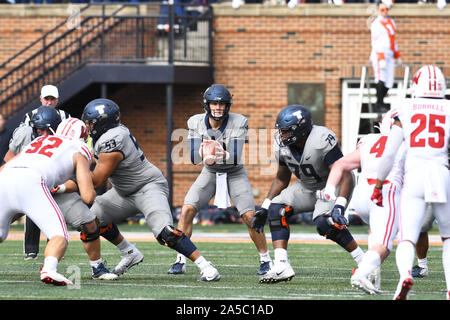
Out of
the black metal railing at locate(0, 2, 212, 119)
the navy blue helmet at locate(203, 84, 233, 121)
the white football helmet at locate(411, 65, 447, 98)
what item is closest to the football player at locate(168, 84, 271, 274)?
the navy blue helmet at locate(203, 84, 233, 121)

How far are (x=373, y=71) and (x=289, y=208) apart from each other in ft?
34.3

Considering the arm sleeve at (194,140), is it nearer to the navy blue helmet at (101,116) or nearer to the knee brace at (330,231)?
the navy blue helmet at (101,116)

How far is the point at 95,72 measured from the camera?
18328 mm

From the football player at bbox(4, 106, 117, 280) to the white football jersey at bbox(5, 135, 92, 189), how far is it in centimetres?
35

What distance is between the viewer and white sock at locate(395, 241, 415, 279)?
7.02m

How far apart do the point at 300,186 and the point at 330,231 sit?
653 millimetres

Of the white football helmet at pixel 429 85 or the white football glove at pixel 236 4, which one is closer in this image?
the white football helmet at pixel 429 85

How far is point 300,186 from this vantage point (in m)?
9.23

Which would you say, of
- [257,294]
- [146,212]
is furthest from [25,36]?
[257,294]

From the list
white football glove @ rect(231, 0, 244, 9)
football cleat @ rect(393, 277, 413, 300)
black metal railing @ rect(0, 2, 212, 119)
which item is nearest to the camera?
football cleat @ rect(393, 277, 413, 300)

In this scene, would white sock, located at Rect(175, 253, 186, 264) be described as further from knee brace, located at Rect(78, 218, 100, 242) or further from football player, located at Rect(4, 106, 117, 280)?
knee brace, located at Rect(78, 218, 100, 242)

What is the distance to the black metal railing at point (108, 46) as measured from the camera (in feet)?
60.0

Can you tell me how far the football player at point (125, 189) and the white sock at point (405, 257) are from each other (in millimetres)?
2078

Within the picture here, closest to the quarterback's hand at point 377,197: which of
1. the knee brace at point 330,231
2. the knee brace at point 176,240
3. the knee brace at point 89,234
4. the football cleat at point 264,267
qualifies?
the knee brace at point 330,231
